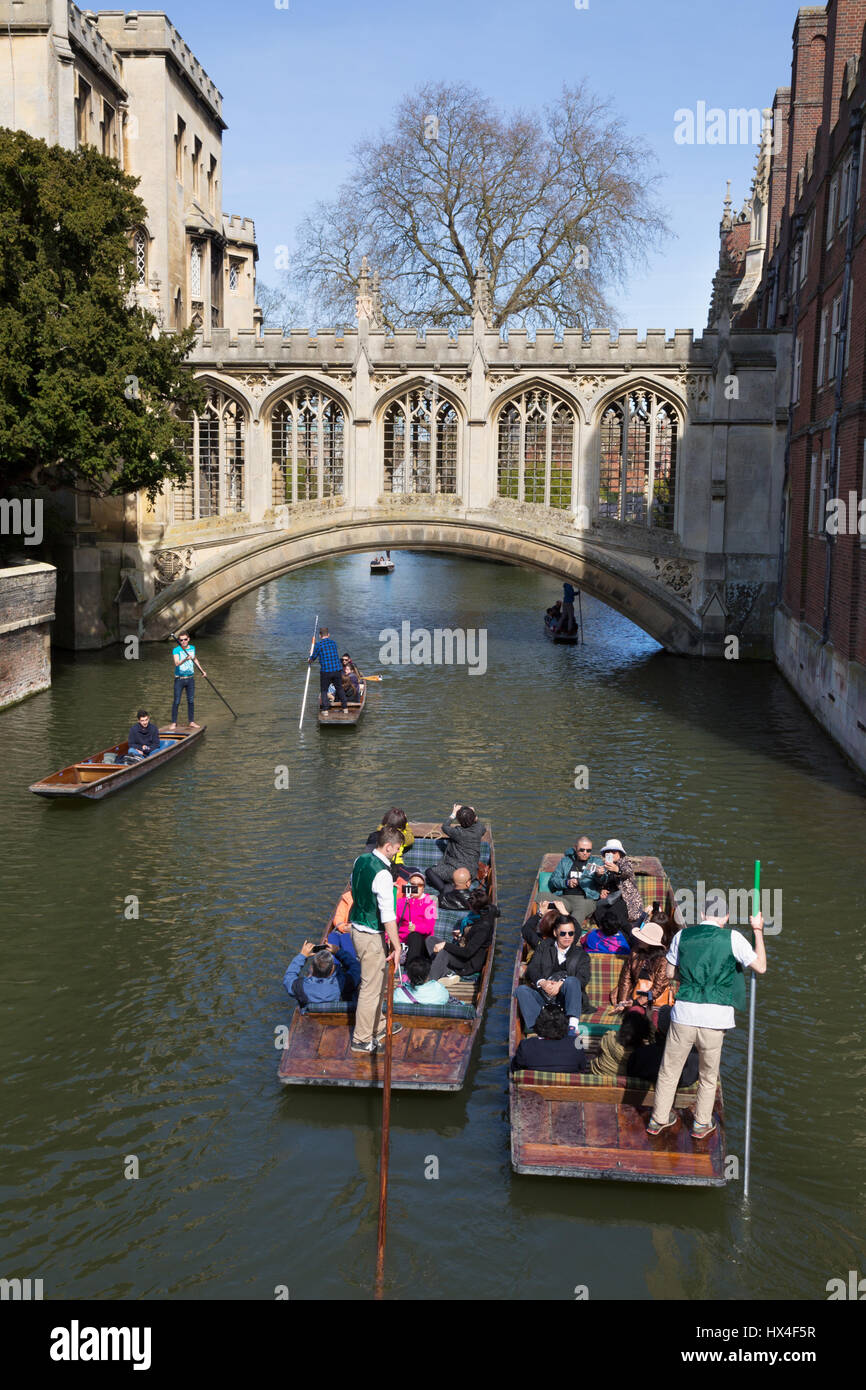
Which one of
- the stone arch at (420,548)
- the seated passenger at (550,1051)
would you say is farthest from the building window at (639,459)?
the seated passenger at (550,1051)

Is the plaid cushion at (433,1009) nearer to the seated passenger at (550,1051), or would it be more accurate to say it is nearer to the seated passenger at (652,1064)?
the seated passenger at (550,1051)

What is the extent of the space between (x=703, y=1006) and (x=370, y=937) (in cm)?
248

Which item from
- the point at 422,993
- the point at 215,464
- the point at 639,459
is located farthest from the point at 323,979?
the point at 215,464

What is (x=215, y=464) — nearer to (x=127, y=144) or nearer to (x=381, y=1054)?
(x=127, y=144)

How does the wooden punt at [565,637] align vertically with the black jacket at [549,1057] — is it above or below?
above

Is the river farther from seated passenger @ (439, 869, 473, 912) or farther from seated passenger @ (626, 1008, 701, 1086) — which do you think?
seated passenger @ (626, 1008, 701, 1086)

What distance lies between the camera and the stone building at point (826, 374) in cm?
1927

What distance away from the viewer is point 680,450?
96.5 ft

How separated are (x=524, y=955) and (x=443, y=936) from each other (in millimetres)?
1123

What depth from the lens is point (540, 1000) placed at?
9.31 metres

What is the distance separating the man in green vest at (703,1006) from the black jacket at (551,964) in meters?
1.62
